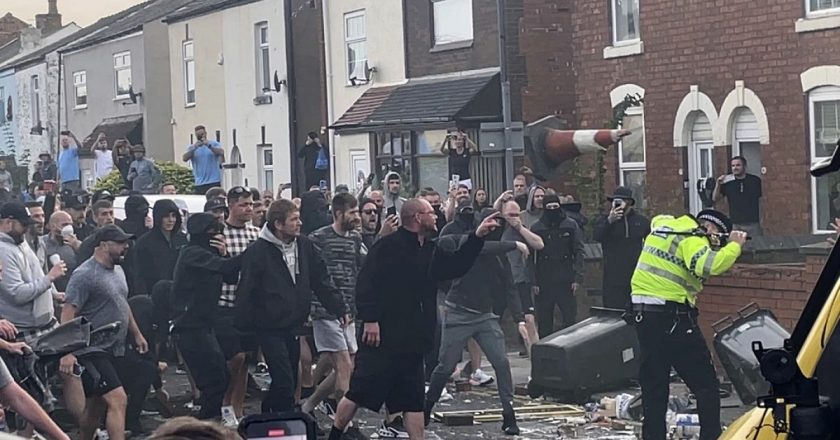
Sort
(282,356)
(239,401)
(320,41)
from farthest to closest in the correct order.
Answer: (320,41) → (239,401) → (282,356)

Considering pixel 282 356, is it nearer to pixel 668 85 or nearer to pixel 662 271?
pixel 662 271

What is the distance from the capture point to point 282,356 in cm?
1148

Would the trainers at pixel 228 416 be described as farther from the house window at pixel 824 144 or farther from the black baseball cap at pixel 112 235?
the house window at pixel 824 144

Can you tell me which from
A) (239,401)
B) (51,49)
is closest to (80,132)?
(51,49)

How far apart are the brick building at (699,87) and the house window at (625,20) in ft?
0.07

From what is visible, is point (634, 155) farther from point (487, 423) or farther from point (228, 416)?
point (228, 416)

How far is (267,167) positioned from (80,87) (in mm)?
13838

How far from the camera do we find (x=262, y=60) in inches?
1292

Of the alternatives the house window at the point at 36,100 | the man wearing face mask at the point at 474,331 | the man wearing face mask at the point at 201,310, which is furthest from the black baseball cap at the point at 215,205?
the house window at the point at 36,100

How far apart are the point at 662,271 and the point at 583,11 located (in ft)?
43.4

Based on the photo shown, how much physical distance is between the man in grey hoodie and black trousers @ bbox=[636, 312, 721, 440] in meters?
4.26

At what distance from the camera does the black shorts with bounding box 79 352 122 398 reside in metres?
10.7

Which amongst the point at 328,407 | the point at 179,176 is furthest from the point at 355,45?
the point at 328,407

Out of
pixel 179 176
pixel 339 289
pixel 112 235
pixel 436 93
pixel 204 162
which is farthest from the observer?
pixel 179 176
